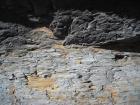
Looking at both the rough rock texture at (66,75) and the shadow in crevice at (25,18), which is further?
the shadow in crevice at (25,18)

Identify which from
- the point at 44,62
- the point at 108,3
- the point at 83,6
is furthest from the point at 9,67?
the point at 108,3

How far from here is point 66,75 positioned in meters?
5.01

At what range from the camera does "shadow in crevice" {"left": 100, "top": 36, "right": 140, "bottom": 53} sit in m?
5.43

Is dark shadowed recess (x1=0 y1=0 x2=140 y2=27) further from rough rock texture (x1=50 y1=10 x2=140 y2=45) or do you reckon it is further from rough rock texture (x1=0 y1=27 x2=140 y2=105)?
rough rock texture (x1=0 y1=27 x2=140 y2=105)

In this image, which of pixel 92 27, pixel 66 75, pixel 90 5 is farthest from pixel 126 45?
pixel 66 75

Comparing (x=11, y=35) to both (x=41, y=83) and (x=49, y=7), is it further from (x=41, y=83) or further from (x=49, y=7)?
(x=41, y=83)

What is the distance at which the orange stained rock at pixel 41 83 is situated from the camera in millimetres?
4852

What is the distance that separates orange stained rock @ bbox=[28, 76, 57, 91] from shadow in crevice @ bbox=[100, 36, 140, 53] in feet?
3.55

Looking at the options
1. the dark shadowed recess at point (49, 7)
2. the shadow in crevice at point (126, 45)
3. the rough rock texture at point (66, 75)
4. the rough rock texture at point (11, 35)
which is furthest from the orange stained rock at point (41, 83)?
the dark shadowed recess at point (49, 7)

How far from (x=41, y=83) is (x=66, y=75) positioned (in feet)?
1.24

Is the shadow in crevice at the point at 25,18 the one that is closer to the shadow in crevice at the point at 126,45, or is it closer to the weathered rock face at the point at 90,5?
the weathered rock face at the point at 90,5

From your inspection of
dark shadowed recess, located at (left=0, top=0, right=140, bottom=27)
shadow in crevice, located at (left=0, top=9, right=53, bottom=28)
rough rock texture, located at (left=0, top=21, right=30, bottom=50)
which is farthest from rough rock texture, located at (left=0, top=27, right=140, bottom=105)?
dark shadowed recess, located at (left=0, top=0, right=140, bottom=27)

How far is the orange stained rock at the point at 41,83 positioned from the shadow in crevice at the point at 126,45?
1.08 m

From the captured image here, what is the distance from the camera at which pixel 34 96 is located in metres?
4.70
